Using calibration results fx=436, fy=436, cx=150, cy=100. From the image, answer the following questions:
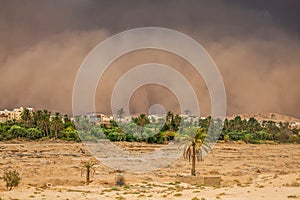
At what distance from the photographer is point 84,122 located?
14550 centimetres

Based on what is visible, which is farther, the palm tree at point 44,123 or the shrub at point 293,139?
the shrub at point 293,139

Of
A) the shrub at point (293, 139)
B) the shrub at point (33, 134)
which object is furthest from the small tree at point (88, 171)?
the shrub at point (293, 139)

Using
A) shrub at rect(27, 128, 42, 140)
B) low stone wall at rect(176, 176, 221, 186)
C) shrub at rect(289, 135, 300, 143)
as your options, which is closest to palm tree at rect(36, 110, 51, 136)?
Answer: shrub at rect(27, 128, 42, 140)

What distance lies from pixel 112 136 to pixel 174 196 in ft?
301

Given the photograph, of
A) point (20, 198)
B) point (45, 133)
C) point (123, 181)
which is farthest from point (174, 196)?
point (45, 133)

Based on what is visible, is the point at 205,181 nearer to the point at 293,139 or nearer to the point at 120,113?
the point at 293,139

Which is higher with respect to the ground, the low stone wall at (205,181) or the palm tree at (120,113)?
the palm tree at (120,113)

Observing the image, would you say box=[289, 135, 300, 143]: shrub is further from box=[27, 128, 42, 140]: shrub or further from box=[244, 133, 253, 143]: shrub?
box=[27, 128, 42, 140]: shrub

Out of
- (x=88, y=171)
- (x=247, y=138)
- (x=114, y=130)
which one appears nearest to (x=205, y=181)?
(x=88, y=171)

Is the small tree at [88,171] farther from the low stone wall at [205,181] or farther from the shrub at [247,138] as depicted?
the shrub at [247,138]

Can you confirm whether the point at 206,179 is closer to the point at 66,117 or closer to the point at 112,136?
the point at 112,136

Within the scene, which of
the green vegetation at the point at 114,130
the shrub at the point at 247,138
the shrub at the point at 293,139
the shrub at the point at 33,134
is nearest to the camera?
the shrub at the point at 33,134

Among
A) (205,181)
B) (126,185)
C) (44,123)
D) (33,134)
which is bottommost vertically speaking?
(126,185)

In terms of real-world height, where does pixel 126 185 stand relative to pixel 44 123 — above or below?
below
